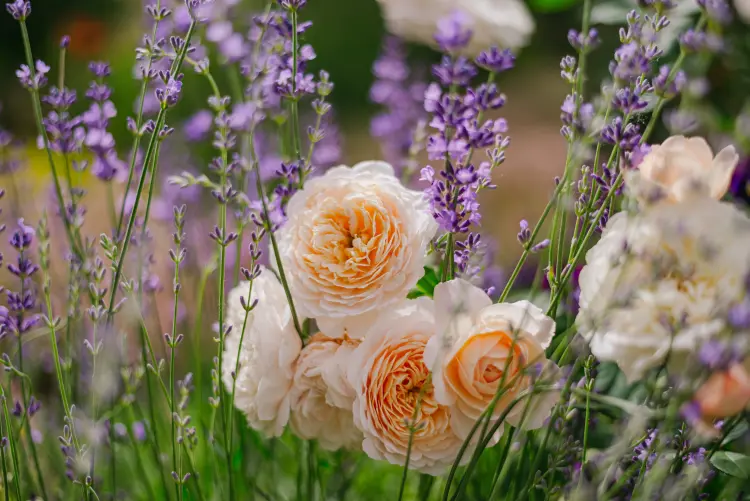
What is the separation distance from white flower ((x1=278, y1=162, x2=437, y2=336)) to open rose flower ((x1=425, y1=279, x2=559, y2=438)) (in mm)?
58

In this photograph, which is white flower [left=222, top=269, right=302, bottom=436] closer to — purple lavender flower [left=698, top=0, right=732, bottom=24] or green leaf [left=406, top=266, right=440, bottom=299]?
green leaf [left=406, top=266, right=440, bottom=299]

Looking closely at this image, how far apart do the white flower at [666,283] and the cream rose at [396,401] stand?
14cm

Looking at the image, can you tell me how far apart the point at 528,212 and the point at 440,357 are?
1.56 m

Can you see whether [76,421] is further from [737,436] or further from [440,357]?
[737,436]

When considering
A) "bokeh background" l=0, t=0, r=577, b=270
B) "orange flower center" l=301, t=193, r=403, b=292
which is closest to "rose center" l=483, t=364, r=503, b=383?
"orange flower center" l=301, t=193, r=403, b=292

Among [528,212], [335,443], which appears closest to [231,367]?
[335,443]

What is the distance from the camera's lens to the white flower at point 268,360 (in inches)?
24.2

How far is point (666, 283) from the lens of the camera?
446mm

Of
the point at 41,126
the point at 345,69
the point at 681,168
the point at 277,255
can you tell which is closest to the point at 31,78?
the point at 41,126

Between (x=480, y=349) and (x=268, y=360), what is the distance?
18 cm

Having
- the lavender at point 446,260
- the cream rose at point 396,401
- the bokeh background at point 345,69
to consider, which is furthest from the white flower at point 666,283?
the bokeh background at point 345,69

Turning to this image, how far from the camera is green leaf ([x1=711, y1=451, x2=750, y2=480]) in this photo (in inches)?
23.0

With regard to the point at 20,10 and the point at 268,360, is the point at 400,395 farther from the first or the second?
the point at 20,10

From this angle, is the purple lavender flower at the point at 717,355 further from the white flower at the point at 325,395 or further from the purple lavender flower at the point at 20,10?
the purple lavender flower at the point at 20,10
